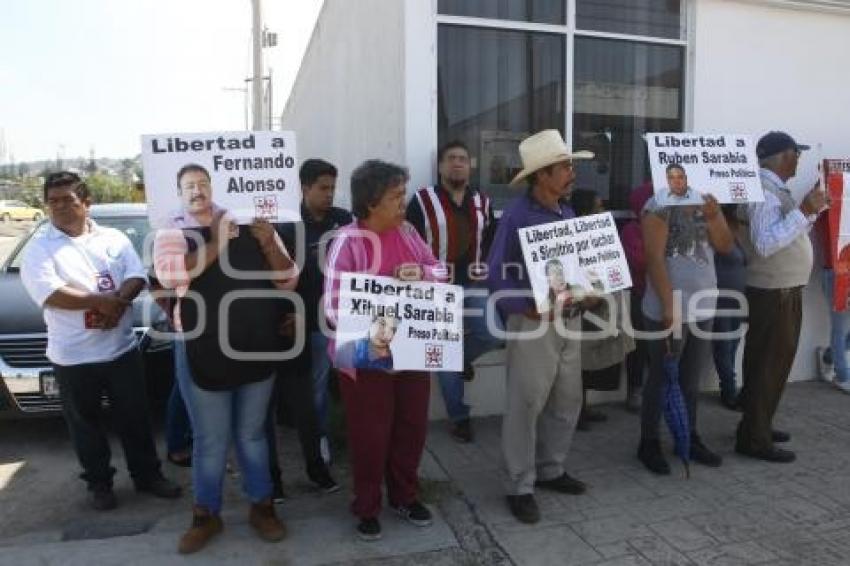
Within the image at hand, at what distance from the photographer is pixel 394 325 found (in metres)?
3.30

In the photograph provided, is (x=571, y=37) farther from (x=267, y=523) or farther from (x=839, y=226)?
(x=267, y=523)

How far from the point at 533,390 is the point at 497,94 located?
2.77m

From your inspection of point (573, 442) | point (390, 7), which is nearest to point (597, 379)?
point (573, 442)

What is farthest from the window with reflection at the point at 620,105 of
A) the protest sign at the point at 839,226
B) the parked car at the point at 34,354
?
the parked car at the point at 34,354

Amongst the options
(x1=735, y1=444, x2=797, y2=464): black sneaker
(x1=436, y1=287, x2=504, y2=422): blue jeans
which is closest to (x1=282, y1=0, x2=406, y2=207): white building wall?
(x1=436, y1=287, x2=504, y2=422): blue jeans

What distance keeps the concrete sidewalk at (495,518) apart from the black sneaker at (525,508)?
1.7 inches

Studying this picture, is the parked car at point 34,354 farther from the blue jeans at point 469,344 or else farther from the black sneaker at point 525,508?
the black sneaker at point 525,508

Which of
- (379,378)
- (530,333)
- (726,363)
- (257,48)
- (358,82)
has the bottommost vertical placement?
(726,363)

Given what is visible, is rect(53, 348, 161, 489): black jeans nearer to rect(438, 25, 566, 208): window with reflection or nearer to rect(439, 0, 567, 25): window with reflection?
rect(438, 25, 566, 208): window with reflection

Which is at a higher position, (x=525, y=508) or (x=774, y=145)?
(x=774, y=145)

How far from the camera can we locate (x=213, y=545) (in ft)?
11.2

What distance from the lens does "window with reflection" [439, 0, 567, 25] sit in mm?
5223

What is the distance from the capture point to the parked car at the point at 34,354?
A: 465 centimetres

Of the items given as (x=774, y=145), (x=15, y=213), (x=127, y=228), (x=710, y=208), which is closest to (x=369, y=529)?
(x=710, y=208)
